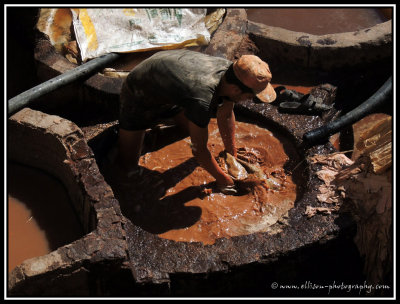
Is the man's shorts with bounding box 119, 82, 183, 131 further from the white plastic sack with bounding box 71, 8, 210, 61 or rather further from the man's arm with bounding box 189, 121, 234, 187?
the white plastic sack with bounding box 71, 8, 210, 61

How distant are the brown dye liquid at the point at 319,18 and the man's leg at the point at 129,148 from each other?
334cm

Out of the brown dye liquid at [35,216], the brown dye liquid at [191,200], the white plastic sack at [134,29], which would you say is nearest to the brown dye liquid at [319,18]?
the white plastic sack at [134,29]

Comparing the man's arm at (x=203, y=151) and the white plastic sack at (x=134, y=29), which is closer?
the man's arm at (x=203, y=151)

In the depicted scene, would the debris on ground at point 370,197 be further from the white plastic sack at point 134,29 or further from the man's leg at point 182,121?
the white plastic sack at point 134,29

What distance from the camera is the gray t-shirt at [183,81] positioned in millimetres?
3850

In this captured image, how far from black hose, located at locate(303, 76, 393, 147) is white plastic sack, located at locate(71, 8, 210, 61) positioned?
63.4 inches

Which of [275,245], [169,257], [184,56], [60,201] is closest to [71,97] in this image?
[60,201]

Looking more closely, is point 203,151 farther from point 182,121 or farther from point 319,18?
point 319,18

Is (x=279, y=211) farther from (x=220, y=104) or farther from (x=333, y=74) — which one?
(x=333, y=74)

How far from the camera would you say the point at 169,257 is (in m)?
3.95

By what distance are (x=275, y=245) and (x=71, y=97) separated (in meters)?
2.63

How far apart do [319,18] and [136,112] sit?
395 centimetres

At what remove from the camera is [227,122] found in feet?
14.6

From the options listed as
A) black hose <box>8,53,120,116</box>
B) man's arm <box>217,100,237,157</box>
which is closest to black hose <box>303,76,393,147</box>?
man's arm <box>217,100,237,157</box>
